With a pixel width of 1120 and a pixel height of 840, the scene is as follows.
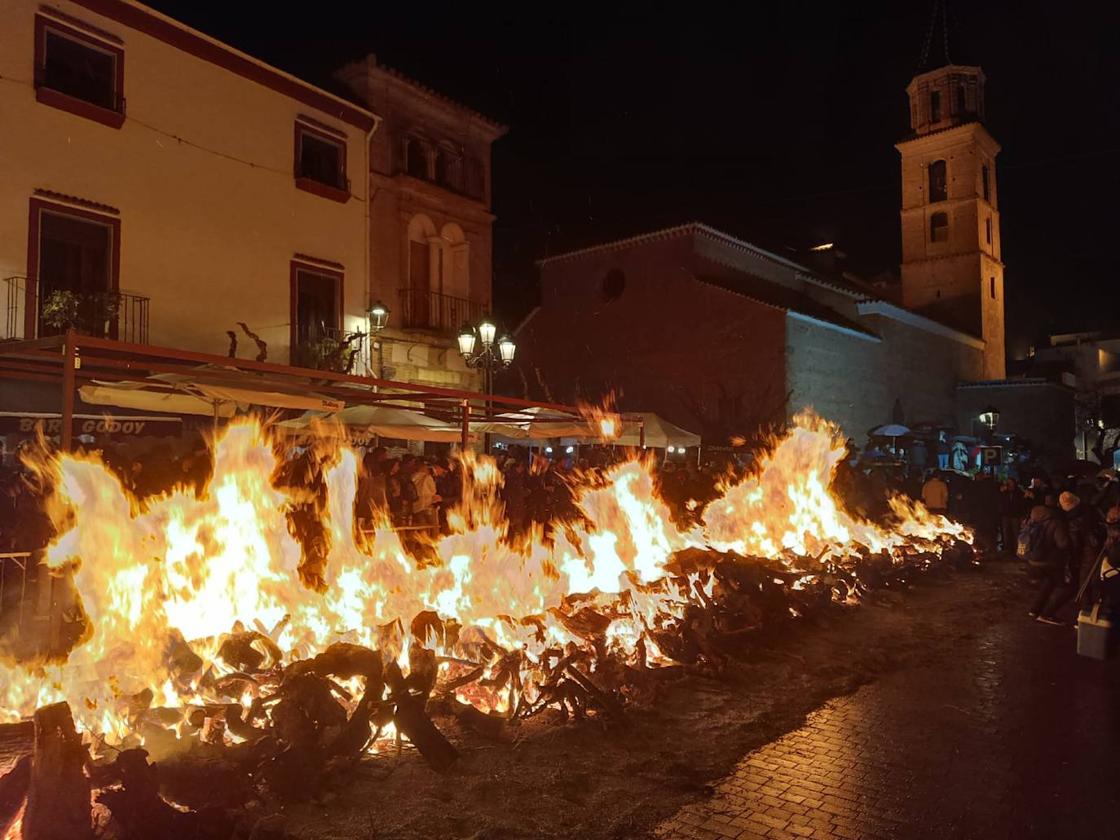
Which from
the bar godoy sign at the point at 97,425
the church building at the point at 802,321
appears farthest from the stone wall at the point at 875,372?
the bar godoy sign at the point at 97,425

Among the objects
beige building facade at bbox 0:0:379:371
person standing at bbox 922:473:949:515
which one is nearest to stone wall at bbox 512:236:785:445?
person standing at bbox 922:473:949:515

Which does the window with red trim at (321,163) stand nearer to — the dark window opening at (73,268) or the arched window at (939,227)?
the dark window opening at (73,268)

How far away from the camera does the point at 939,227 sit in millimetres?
42906

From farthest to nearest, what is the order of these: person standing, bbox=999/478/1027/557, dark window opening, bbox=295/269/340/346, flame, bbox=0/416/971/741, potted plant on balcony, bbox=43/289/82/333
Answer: dark window opening, bbox=295/269/340/346
person standing, bbox=999/478/1027/557
potted plant on balcony, bbox=43/289/82/333
flame, bbox=0/416/971/741

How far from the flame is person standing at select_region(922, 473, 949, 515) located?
6.71 metres

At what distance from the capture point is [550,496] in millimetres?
14086

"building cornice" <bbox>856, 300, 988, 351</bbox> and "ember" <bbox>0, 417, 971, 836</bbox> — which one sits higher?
"building cornice" <bbox>856, 300, 988, 351</bbox>

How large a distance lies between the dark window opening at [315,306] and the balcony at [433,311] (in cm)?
189

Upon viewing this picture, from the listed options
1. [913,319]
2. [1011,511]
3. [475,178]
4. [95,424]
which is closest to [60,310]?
[95,424]

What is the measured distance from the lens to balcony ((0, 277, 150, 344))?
43.0 feet

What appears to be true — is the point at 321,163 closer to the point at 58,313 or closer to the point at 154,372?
the point at 58,313

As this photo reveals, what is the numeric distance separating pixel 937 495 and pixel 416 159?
14.6 meters

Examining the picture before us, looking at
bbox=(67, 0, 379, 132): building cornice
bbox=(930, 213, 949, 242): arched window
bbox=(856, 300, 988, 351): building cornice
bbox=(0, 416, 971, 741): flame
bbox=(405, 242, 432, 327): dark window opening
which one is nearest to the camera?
bbox=(0, 416, 971, 741): flame

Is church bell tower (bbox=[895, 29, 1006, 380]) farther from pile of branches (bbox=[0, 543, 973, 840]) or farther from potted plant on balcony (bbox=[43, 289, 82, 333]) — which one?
pile of branches (bbox=[0, 543, 973, 840])
